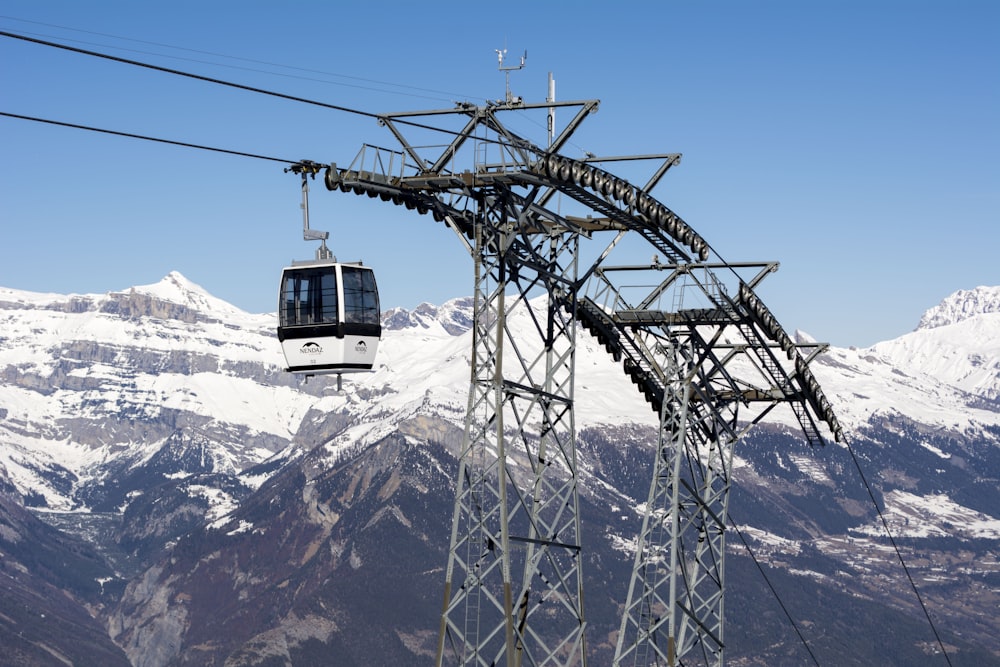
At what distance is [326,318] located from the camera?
64.5 m

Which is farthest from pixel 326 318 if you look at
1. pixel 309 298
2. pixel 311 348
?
pixel 311 348

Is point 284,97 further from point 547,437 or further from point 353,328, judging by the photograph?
point 547,437

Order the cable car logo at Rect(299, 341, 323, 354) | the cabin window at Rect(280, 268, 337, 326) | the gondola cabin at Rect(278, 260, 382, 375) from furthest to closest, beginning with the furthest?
the cabin window at Rect(280, 268, 337, 326), the cable car logo at Rect(299, 341, 323, 354), the gondola cabin at Rect(278, 260, 382, 375)

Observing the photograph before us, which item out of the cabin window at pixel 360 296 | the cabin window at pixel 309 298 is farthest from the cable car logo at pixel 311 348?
the cabin window at pixel 360 296

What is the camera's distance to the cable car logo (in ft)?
211

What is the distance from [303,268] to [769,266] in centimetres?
2753

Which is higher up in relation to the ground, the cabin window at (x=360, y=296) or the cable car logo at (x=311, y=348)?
the cabin window at (x=360, y=296)

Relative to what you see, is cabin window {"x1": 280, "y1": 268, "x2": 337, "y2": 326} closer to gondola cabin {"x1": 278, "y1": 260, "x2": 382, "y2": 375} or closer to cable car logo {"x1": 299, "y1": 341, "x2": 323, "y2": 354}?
gondola cabin {"x1": 278, "y1": 260, "x2": 382, "y2": 375}

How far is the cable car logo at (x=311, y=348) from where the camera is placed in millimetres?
64250

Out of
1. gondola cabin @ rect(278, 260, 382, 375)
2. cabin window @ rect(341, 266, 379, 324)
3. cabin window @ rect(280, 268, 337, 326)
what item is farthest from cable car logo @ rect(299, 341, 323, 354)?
cabin window @ rect(341, 266, 379, 324)

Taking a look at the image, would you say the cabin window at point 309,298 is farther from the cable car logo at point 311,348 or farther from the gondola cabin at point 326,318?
the cable car logo at point 311,348

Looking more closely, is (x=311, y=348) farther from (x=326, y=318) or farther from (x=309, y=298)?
(x=309, y=298)

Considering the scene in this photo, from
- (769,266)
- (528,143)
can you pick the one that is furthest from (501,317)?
(769,266)

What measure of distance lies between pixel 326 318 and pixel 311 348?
4.51 ft
